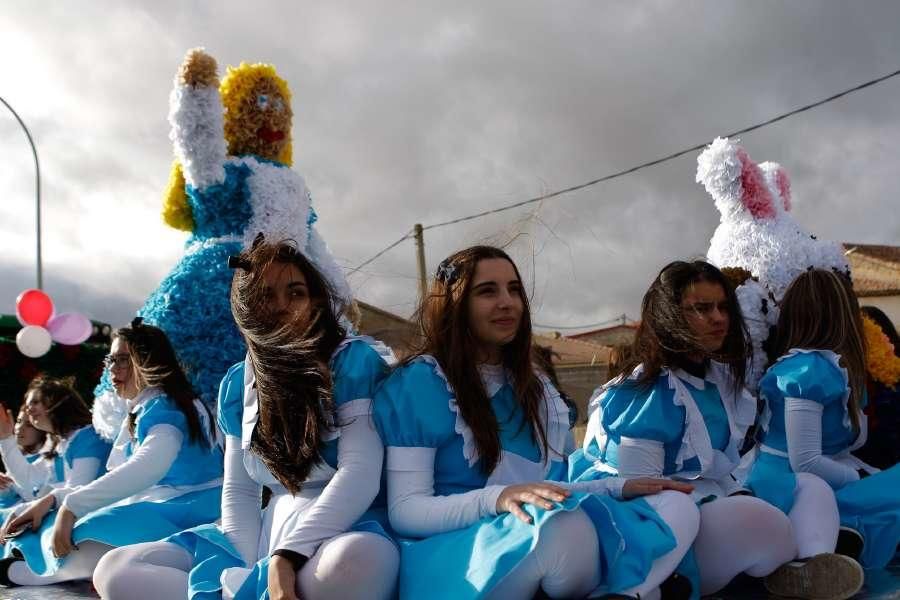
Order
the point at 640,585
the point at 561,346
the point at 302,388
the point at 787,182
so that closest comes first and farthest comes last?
the point at 640,585, the point at 302,388, the point at 787,182, the point at 561,346

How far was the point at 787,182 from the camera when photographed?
472 centimetres

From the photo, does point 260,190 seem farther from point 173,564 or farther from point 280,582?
point 280,582

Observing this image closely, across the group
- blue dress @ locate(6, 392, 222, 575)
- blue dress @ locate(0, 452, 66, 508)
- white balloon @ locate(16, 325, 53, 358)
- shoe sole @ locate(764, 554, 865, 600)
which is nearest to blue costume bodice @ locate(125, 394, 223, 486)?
blue dress @ locate(6, 392, 222, 575)

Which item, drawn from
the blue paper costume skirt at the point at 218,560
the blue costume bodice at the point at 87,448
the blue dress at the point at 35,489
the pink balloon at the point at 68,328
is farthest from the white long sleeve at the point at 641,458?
the pink balloon at the point at 68,328

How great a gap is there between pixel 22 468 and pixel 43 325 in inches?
115

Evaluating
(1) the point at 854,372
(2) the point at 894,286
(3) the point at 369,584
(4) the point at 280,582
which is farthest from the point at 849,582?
(2) the point at 894,286

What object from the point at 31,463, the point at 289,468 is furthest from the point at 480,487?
the point at 31,463

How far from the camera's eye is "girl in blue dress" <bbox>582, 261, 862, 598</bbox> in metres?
2.38

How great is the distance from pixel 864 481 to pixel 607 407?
3.03ft

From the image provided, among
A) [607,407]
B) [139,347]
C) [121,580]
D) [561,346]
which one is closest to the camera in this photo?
[121,580]

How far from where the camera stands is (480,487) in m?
2.25

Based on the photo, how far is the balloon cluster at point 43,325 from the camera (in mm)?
6824

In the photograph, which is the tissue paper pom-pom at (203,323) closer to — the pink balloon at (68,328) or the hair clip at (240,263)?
the hair clip at (240,263)

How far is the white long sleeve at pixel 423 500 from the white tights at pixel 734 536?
27.6 inches
